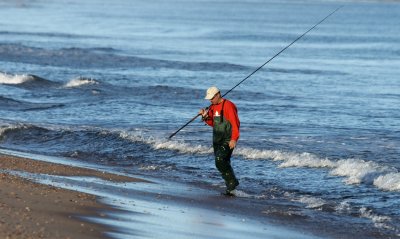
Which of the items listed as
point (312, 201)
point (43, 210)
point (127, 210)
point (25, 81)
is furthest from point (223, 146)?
point (25, 81)

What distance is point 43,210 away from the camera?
32.8 ft

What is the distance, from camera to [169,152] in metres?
17.7

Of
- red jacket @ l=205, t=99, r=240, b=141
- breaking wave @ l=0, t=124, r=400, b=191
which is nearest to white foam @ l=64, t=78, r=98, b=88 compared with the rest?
breaking wave @ l=0, t=124, r=400, b=191

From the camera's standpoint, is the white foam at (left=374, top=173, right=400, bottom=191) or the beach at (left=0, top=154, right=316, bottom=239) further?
the white foam at (left=374, top=173, right=400, bottom=191)

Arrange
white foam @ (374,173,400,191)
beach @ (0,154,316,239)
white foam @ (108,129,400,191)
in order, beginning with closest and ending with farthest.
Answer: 1. beach @ (0,154,316,239)
2. white foam @ (374,173,400,191)
3. white foam @ (108,129,400,191)

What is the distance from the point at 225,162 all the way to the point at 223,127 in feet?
1.77

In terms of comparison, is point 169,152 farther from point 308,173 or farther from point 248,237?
point 248,237

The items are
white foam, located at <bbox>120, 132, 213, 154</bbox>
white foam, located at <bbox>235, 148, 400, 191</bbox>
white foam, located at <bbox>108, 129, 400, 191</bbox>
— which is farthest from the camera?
white foam, located at <bbox>120, 132, 213, 154</bbox>

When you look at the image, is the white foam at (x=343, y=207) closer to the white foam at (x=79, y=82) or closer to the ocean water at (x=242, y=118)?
the ocean water at (x=242, y=118)

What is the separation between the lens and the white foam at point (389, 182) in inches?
553

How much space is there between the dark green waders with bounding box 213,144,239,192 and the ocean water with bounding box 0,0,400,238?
0.97 feet

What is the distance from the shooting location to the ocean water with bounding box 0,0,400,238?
14.3 m

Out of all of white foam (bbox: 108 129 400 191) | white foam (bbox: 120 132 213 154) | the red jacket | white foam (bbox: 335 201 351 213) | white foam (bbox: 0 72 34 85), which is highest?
the red jacket

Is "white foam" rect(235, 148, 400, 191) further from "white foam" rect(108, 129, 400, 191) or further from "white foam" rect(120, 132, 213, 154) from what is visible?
"white foam" rect(120, 132, 213, 154)
